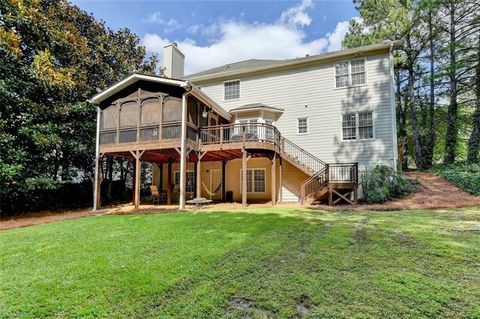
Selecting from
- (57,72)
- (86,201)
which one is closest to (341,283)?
(57,72)

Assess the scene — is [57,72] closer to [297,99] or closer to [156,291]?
[297,99]

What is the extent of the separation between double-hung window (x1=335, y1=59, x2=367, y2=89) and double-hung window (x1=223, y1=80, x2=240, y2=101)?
613 centimetres

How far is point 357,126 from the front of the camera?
47.0 ft

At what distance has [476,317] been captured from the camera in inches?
110

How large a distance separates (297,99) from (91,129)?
12.4 m

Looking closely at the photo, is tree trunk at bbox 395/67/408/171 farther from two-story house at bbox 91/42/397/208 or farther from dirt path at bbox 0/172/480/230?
two-story house at bbox 91/42/397/208

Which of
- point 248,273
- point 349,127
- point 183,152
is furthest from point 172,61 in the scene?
point 248,273

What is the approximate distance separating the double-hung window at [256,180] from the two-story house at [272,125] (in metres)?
0.06

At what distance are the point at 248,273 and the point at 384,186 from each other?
406 inches

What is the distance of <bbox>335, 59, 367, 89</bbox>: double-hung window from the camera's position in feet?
47.4

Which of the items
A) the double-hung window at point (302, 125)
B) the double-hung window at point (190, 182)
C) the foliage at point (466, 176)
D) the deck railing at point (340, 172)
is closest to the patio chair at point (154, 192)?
the double-hung window at point (190, 182)

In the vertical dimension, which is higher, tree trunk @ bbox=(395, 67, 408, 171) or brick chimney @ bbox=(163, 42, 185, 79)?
brick chimney @ bbox=(163, 42, 185, 79)

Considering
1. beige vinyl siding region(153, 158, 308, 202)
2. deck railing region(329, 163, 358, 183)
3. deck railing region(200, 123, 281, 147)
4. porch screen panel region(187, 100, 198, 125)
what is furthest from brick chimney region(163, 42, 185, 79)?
deck railing region(329, 163, 358, 183)

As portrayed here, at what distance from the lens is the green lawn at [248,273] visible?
3096 mm
